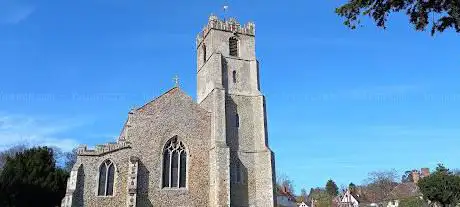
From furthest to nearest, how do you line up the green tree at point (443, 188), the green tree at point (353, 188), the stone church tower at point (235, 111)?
the green tree at point (353, 188) → the green tree at point (443, 188) → the stone church tower at point (235, 111)

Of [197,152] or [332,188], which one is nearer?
[197,152]

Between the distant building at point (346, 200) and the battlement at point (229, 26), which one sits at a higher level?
the battlement at point (229, 26)

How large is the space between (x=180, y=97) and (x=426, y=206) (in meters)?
30.5

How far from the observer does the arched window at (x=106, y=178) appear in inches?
1054

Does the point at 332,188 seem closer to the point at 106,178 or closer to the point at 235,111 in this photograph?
the point at 235,111

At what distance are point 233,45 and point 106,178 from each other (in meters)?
14.8

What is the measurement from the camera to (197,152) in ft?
98.0

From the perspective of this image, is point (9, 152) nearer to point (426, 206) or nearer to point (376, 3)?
point (426, 206)

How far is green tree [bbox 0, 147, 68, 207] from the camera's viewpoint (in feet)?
90.6

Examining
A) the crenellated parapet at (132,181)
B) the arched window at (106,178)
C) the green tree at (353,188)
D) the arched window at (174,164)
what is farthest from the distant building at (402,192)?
the arched window at (106,178)

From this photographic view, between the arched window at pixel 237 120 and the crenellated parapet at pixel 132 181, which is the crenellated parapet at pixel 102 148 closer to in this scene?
the crenellated parapet at pixel 132 181

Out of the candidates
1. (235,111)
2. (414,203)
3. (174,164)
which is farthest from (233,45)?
(414,203)

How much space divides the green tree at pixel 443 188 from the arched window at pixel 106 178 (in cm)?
2953

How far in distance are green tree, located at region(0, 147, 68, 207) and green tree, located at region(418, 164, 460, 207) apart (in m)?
32.4
